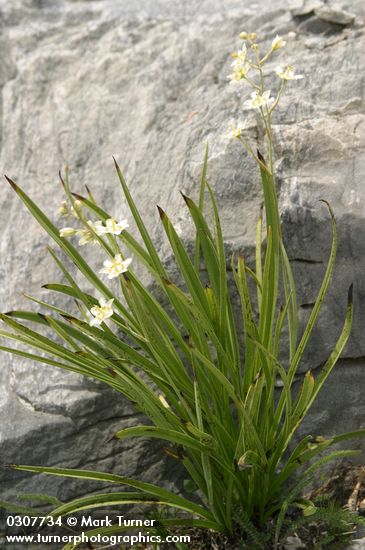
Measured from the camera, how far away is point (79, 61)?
341 cm

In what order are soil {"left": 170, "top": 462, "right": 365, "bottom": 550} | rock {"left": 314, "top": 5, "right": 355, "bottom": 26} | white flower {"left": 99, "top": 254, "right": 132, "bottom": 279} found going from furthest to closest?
rock {"left": 314, "top": 5, "right": 355, "bottom": 26} < soil {"left": 170, "top": 462, "right": 365, "bottom": 550} < white flower {"left": 99, "top": 254, "right": 132, "bottom": 279}

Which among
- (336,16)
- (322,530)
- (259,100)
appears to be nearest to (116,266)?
(259,100)

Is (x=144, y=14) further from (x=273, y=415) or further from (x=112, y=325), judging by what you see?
(x=273, y=415)

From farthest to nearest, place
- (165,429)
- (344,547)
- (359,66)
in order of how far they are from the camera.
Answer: (359,66) → (344,547) → (165,429)

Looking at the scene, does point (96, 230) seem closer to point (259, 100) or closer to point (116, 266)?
point (116, 266)

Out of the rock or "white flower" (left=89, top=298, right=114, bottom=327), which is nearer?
"white flower" (left=89, top=298, right=114, bottom=327)

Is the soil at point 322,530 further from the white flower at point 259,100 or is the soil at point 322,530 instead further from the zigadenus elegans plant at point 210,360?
the white flower at point 259,100

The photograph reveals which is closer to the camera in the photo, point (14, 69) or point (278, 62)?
point (278, 62)

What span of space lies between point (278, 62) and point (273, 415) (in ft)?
4.77

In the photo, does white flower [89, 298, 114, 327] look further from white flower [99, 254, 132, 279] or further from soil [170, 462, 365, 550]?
soil [170, 462, 365, 550]

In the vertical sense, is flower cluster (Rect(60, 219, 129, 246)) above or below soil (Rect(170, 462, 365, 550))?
above

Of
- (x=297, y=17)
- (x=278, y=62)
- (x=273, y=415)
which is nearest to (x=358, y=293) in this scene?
(x=273, y=415)

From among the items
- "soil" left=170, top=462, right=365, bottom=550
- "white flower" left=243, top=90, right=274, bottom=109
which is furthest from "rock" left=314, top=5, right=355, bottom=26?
"soil" left=170, top=462, right=365, bottom=550

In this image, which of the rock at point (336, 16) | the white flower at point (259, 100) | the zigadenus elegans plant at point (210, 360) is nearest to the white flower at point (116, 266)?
the zigadenus elegans plant at point (210, 360)
